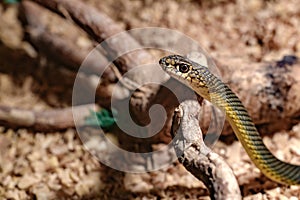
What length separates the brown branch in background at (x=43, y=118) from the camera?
3898 millimetres

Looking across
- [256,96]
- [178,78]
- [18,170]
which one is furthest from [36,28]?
[256,96]

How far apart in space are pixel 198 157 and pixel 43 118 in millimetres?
1753

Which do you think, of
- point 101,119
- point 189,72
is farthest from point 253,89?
point 101,119

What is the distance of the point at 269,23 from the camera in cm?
477

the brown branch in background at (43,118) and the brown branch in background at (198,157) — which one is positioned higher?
the brown branch in background at (43,118)

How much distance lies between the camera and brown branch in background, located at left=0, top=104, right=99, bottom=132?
12.8 ft

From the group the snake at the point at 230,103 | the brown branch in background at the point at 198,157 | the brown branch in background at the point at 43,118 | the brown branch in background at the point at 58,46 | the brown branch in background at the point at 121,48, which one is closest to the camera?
the brown branch in background at the point at 198,157

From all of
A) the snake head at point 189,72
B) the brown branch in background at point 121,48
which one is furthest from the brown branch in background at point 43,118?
the snake head at point 189,72

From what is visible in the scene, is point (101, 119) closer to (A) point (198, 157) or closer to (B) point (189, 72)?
(B) point (189, 72)

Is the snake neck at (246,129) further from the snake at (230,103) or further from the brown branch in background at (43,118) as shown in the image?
the brown branch in background at (43,118)

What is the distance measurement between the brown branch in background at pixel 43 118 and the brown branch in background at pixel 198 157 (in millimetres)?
1300

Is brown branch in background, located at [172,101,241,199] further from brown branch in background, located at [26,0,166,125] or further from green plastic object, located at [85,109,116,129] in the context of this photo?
green plastic object, located at [85,109,116,129]

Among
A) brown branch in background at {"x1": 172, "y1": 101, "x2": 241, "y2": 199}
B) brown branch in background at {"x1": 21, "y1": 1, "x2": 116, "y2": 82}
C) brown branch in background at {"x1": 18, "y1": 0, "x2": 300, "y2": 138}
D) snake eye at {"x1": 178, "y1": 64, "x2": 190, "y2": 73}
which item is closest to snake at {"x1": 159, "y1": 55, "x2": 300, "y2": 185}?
snake eye at {"x1": 178, "y1": 64, "x2": 190, "y2": 73}

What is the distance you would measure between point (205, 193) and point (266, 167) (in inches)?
22.0
